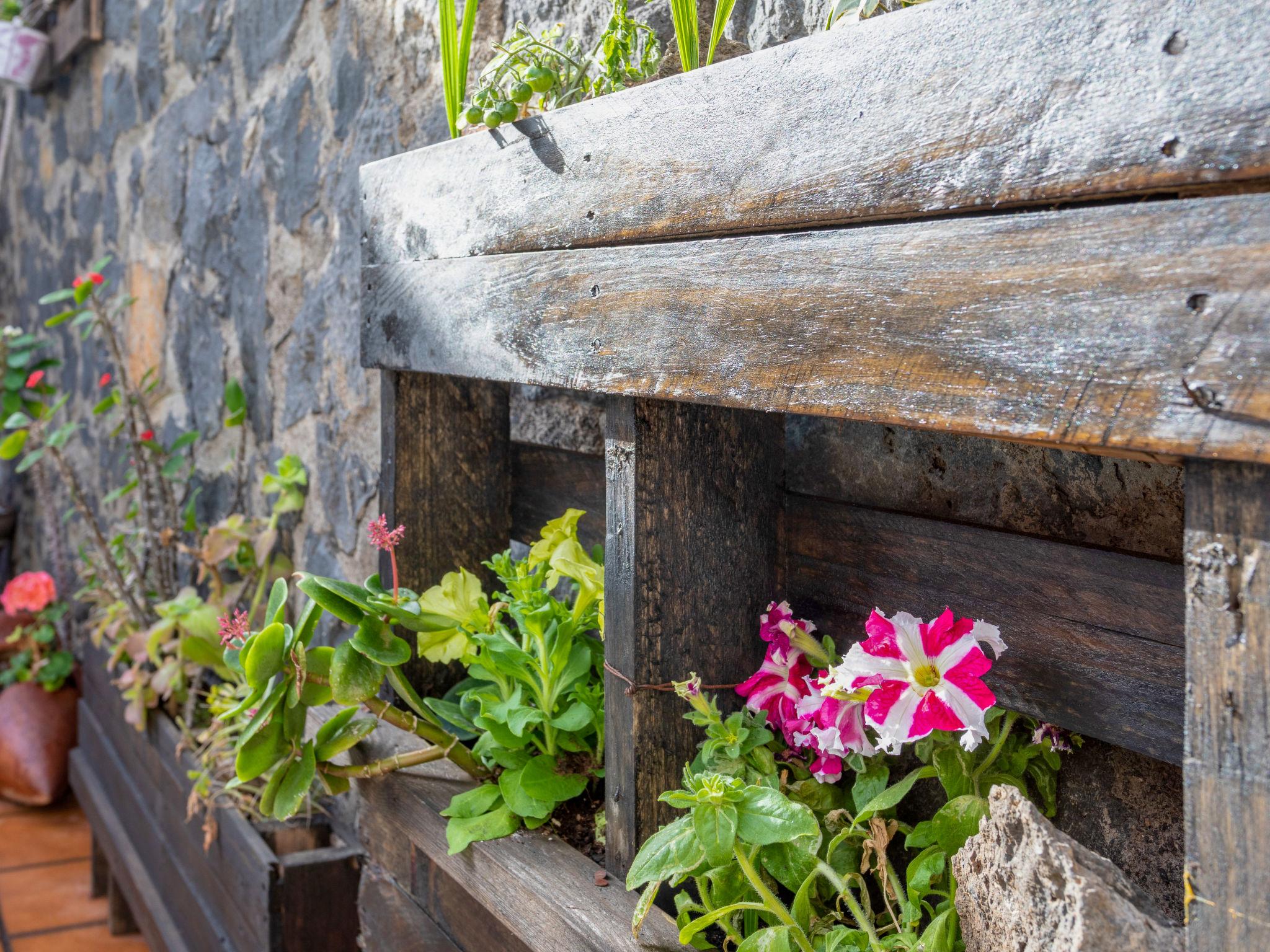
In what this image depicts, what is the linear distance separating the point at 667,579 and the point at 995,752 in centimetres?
31

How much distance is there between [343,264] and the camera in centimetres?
176

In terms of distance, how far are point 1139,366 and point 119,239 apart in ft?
10.1

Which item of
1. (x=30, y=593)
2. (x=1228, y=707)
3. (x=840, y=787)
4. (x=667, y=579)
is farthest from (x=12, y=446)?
(x=1228, y=707)

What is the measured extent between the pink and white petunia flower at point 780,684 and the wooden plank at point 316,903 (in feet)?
2.95

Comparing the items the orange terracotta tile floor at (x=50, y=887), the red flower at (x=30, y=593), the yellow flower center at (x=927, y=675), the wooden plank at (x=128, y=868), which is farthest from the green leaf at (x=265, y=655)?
the red flower at (x=30, y=593)

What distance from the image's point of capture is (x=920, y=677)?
84 centimetres

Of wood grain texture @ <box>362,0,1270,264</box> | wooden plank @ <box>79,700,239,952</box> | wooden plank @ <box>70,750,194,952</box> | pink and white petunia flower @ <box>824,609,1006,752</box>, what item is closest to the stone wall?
pink and white petunia flower @ <box>824,609,1006,752</box>

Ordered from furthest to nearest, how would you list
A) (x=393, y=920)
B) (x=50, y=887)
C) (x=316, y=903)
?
(x=50, y=887), (x=316, y=903), (x=393, y=920)

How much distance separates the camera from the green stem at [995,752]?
868 mm

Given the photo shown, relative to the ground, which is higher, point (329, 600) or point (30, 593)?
point (329, 600)

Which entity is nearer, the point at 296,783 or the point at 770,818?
the point at 770,818

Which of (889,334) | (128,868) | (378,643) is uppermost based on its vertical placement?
(889,334)

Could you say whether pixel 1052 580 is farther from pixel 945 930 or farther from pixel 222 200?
pixel 222 200

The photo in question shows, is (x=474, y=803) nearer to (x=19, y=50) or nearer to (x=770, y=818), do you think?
(x=770, y=818)
